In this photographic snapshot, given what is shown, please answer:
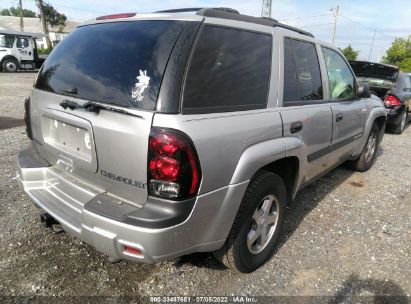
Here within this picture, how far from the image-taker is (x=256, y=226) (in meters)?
2.73

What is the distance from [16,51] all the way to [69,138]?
74.4 feet

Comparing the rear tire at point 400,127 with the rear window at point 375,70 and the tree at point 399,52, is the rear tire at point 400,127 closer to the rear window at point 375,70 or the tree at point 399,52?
the rear window at point 375,70

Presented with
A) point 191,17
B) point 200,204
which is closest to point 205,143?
point 200,204

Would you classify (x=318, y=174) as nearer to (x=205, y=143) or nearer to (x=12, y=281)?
(x=205, y=143)

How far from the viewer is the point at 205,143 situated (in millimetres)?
2004

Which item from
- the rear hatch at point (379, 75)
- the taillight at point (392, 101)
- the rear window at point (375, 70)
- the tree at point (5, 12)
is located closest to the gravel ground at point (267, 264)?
the taillight at point (392, 101)

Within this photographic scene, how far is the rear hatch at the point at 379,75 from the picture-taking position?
27.6 feet

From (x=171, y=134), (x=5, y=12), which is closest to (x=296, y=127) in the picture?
(x=171, y=134)

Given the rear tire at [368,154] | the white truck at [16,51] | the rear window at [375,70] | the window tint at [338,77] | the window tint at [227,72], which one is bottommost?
the white truck at [16,51]

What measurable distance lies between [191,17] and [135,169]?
102 cm

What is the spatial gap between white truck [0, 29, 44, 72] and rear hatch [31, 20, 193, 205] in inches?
869

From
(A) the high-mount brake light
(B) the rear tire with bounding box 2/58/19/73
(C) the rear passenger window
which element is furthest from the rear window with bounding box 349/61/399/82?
(B) the rear tire with bounding box 2/58/19/73

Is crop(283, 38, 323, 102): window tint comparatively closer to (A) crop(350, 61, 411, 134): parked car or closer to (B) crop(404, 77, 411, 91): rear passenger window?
(A) crop(350, 61, 411, 134): parked car

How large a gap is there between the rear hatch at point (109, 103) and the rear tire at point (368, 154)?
4.03 m
